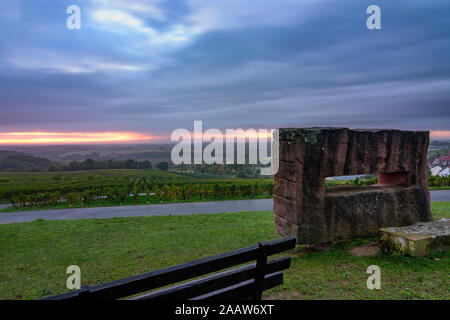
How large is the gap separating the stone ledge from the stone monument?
81 cm

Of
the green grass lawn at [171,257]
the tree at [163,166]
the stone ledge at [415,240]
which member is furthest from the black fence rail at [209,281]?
the tree at [163,166]

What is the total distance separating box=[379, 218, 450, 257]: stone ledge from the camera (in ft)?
19.9

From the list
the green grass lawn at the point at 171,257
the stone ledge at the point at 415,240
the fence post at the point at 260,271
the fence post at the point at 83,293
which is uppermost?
the fence post at the point at 83,293

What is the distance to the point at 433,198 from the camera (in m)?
17.9

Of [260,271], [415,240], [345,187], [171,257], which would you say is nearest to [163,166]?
[171,257]

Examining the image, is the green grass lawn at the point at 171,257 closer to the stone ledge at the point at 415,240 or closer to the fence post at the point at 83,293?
the stone ledge at the point at 415,240

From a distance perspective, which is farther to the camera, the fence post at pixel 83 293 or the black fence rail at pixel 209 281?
the black fence rail at pixel 209 281

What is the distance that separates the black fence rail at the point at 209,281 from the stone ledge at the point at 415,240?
12.3 feet

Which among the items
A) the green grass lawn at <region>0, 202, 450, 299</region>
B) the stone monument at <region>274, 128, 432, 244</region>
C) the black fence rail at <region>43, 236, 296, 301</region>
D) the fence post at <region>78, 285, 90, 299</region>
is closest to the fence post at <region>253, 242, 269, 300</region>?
the black fence rail at <region>43, 236, 296, 301</region>

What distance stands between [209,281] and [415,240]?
5.07 meters

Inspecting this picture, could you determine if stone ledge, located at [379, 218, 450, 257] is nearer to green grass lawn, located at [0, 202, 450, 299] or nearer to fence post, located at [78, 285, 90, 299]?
green grass lawn, located at [0, 202, 450, 299]

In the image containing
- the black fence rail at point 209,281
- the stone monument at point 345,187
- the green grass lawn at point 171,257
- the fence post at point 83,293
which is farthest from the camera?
the stone monument at point 345,187

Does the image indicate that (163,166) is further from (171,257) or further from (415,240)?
(415,240)

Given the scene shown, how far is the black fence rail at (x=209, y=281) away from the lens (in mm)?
2789
